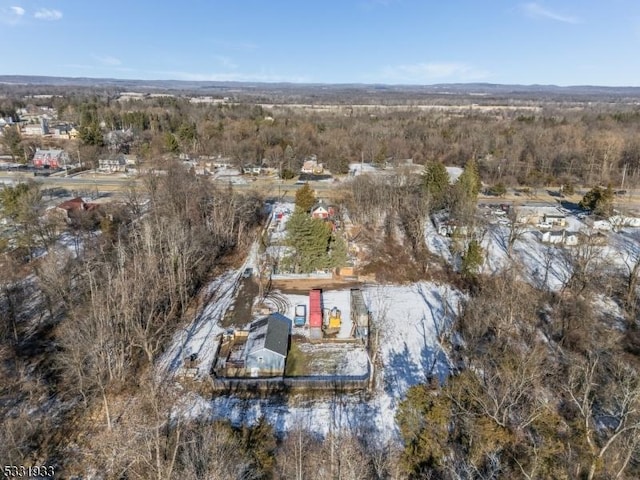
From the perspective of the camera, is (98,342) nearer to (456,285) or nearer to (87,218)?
(456,285)

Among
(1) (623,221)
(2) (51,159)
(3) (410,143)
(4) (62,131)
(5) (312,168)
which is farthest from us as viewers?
(4) (62,131)

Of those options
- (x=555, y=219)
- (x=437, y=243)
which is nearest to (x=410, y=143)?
(x=555, y=219)

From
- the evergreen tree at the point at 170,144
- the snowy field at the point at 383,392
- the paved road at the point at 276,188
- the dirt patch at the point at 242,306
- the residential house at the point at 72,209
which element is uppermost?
the evergreen tree at the point at 170,144

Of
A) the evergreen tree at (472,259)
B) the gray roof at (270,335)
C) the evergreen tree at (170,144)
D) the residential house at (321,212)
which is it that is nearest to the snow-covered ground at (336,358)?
the gray roof at (270,335)

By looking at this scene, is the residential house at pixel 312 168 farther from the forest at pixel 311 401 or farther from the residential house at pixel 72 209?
the residential house at pixel 72 209

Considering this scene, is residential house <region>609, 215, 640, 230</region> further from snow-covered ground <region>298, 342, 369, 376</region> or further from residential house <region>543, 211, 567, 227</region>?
snow-covered ground <region>298, 342, 369, 376</region>

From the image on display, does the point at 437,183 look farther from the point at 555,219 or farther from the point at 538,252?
the point at 555,219

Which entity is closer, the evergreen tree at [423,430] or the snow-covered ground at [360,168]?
the evergreen tree at [423,430]
